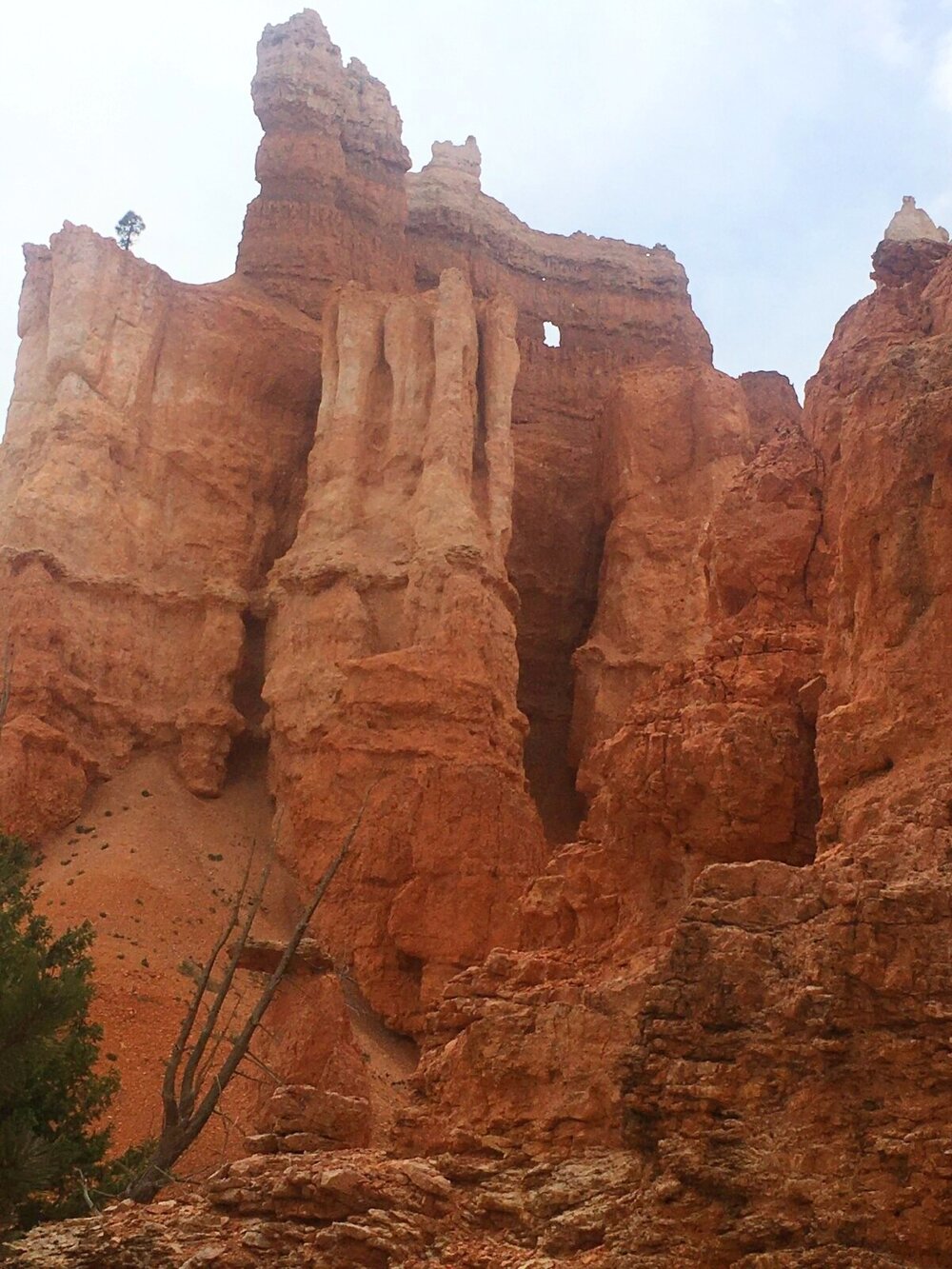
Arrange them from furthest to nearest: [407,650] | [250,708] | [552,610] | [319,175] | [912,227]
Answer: [319,175]
[552,610]
[250,708]
[407,650]
[912,227]

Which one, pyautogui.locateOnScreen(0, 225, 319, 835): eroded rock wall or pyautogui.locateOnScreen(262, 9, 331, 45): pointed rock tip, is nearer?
pyautogui.locateOnScreen(0, 225, 319, 835): eroded rock wall

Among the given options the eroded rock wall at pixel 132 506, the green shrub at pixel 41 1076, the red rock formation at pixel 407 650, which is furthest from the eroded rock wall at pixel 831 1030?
the eroded rock wall at pixel 132 506

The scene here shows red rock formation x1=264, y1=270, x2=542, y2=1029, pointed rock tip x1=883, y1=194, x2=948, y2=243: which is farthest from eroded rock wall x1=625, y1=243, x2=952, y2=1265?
red rock formation x1=264, y1=270, x2=542, y2=1029

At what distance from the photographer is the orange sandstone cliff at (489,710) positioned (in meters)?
10.5

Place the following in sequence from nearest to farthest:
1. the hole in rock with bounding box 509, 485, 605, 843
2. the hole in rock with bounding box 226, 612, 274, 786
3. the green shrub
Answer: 1. the green shrub
2. the hole in rock with bounding box 226, 612, 274, 786
3. the hole in rock with bounding box 509, 485, 605, 843

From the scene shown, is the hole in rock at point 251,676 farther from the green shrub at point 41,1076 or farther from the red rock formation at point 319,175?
the green shrub at point 41,1076

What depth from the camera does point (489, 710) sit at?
3616cm

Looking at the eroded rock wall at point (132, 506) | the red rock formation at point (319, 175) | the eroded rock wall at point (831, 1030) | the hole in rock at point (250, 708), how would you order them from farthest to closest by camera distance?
the red rock formation at point (319, 175), the hole in rock at point (250, 708), the eroded rock wall at point (132, 506), the eroded rock wall at point (831, 1030)

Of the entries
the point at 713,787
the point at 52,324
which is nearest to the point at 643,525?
the point at 52,324

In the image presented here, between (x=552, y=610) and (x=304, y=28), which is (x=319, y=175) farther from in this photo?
(x=552, y=610)

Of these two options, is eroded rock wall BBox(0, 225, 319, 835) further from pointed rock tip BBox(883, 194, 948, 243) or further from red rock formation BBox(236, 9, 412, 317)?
pointed rock tip BBox(883, 194, 948, 243)

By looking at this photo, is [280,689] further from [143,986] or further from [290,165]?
[290,165]

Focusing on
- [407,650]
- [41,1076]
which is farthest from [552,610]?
[41,1076]

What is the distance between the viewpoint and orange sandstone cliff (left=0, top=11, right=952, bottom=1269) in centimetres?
1053
